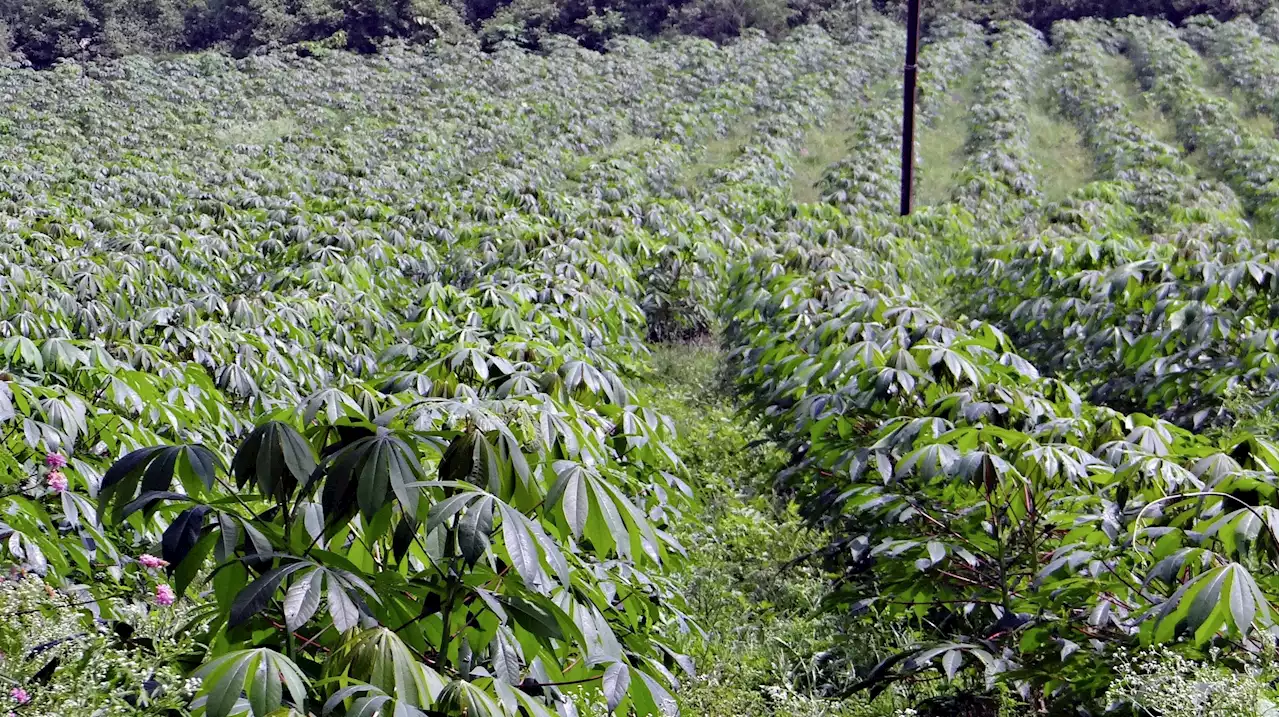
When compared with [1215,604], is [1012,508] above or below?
below

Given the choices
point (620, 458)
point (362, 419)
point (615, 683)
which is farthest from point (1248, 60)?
point (615, 683)

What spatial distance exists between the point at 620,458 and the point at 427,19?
26.3 metres

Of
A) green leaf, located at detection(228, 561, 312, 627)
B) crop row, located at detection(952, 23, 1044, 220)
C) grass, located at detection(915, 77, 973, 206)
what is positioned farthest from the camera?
grass, located at detection(915, 77, 973, 206)

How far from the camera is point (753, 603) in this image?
3932 mm

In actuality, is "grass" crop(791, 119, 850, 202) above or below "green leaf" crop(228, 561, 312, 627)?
below

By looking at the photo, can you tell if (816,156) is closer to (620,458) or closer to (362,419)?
(620,458)

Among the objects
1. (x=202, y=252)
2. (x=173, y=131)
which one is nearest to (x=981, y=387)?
(x=202, y=252)

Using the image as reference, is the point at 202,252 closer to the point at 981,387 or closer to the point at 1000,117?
the point at 981,387

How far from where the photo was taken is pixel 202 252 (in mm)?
6652

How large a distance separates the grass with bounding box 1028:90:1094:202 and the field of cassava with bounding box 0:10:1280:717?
273cm

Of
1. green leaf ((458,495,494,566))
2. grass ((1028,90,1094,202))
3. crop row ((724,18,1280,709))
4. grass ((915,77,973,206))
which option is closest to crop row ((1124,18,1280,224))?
grass ((1028,90,1094,202))

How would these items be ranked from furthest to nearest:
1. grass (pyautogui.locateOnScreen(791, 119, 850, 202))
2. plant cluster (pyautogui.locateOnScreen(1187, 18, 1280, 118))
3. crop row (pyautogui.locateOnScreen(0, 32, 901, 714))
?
1. plant cluster (pyautogui.locateOnScreen(1187, 18, 1280, 118))
2. grass (pyautogui.locateOnScreen(791, 119, 850, 202))
3. crop row (pyautogui.locateOnScreen(0, 32, 901, 714))

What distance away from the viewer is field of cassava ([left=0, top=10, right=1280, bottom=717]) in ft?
4.60

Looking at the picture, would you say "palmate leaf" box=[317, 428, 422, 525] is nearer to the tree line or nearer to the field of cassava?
the field of cassava
